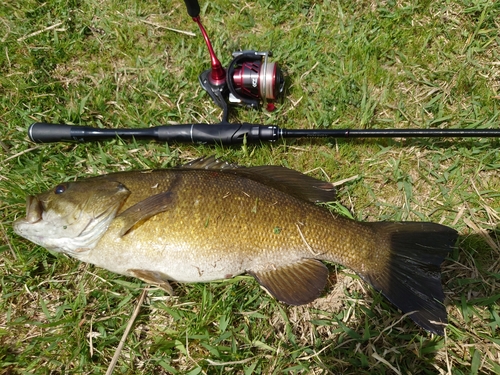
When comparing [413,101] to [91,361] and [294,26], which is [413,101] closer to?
[294,26]

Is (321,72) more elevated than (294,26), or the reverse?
(294,26)

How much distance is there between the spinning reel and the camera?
122 inches

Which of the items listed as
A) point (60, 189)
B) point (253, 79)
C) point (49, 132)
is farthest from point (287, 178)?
point (49, 132)

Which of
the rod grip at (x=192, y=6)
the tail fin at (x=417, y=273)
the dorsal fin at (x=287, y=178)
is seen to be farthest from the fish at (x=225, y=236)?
the rod grip at (x=192, y=6)

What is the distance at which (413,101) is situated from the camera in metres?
3.41

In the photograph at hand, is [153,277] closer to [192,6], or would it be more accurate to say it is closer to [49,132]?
[49,132]

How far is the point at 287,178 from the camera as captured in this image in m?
2.88

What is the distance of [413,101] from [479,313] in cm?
192

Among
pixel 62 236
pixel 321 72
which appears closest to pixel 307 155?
pixel 321 72

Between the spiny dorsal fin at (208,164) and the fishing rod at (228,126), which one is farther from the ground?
the fishing rod at (228,126)

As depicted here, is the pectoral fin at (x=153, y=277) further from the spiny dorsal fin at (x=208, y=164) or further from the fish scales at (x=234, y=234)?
the spiny dorsal fin at (x=208, y=164)

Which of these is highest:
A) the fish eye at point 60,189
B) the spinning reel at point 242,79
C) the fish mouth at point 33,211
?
the spinning reel at point 242,79

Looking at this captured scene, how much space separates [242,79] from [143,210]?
1445 millimetres

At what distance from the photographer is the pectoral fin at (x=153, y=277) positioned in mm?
2604
